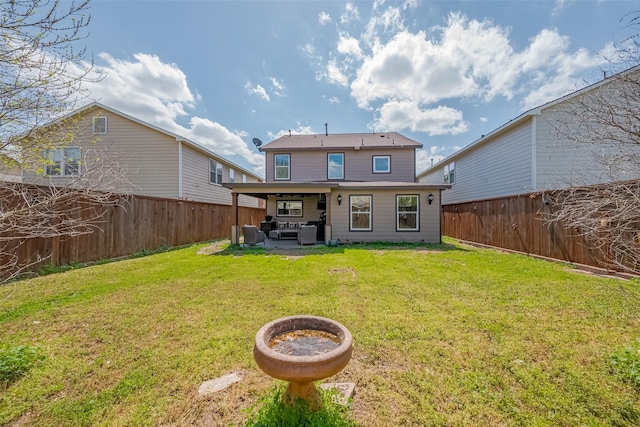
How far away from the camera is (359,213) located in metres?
11.4

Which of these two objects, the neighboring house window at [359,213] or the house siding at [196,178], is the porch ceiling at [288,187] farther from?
the house siding at [196,178]

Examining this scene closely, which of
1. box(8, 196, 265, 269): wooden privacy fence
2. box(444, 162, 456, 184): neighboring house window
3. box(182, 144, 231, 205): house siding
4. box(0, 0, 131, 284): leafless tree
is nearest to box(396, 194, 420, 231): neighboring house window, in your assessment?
box(444, 162, 456, 184): neighboring house window

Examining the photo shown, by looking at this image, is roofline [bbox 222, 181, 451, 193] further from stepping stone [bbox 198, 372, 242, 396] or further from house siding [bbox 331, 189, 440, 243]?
stepping stone [bbox 198, 372, 242, 396]

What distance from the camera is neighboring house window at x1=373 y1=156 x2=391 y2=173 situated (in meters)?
14.7

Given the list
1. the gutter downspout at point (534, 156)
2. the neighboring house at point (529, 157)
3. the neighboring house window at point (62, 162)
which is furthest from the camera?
the gutter downspout at point (534, 156)

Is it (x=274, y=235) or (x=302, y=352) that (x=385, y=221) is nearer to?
(x=274, y=235)

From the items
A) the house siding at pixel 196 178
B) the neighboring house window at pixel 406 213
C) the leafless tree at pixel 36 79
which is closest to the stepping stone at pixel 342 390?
the leafless tree at pixel 36 79

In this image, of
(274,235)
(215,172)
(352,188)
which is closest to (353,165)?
(352,188)

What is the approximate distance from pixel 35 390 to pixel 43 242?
5567 mm

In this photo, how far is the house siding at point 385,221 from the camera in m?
11.1

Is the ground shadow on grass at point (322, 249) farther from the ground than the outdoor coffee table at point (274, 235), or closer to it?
closer to it

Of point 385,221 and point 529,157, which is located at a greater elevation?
point 529,157

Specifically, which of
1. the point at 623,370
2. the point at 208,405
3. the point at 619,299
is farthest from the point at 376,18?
the point at 208,405

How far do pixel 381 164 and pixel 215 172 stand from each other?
1051cm
